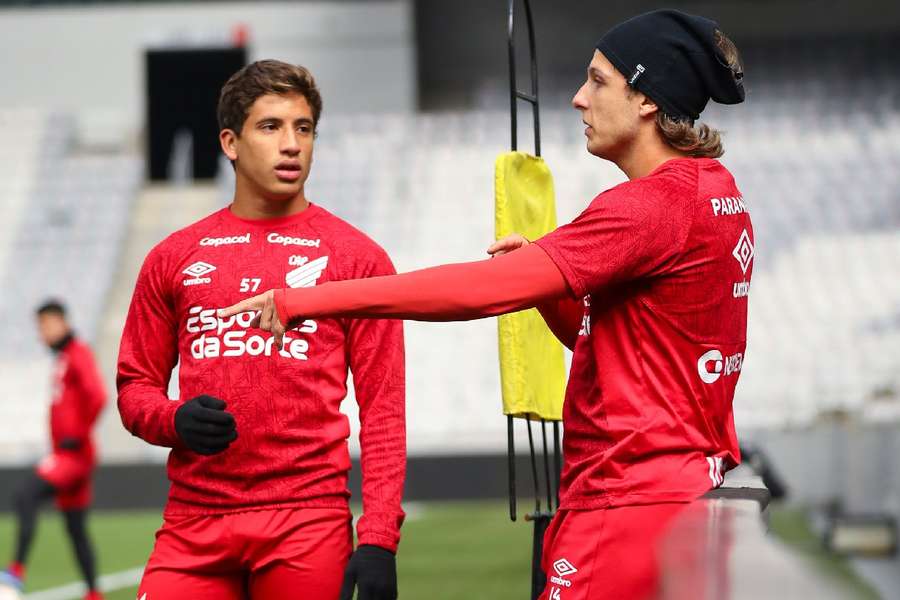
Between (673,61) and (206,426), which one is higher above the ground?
(673,61)

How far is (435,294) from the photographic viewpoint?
97.8 inches

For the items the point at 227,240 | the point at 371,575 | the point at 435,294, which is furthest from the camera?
the point at 227,240

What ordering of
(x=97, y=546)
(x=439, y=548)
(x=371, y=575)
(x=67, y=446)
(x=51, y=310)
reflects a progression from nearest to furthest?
(x=371, y=575) → (x=67, y=446) → (x=51, y=310) → (x=439, y=548) → (x=97, y=546)

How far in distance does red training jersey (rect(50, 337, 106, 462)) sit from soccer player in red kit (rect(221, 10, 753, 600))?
670 centimetres

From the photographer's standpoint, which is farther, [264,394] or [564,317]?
[264,394]

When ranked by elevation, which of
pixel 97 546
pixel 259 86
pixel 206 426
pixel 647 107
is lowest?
pixel 97 546

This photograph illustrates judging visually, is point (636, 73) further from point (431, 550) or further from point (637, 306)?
point (431, 550)

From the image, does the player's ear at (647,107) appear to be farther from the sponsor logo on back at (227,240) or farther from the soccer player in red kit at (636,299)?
the sponsor logo on back at (227,240)

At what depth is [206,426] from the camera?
9.96 ft

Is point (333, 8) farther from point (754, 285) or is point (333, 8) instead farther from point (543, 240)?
point (543, 240)

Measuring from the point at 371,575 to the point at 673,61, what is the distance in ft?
3.96

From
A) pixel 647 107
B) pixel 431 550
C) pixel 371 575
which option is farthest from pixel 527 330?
pixel 431 550

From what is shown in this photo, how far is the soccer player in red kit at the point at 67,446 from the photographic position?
28.9ft

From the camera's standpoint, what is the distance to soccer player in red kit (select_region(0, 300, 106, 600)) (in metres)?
8.80
